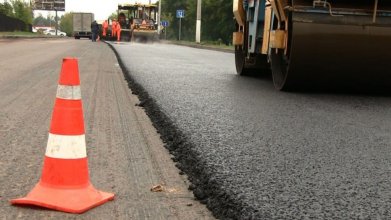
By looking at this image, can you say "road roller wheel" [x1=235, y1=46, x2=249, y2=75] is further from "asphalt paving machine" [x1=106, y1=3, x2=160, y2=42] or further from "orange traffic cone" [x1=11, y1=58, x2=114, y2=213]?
"asphalt paving machine" [x1=106, y1=3, x2=160, y2=42]

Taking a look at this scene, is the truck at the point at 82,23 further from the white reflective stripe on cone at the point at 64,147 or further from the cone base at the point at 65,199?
the cone base at the point at 65,199

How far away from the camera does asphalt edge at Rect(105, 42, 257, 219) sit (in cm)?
263

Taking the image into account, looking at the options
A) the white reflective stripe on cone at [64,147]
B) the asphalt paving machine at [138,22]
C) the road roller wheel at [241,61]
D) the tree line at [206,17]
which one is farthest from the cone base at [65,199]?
the tree line at [206,17]

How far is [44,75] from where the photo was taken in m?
9.46

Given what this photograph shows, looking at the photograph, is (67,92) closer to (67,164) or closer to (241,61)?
(67,164)

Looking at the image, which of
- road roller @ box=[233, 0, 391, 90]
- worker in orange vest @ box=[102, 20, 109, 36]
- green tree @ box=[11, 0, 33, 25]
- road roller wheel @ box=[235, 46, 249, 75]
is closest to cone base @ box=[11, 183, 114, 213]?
road roller @ box=[233, 0, 391, 90]

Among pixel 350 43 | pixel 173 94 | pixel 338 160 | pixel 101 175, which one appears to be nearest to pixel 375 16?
pixel 350 43

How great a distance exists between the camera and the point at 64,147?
2.84 m

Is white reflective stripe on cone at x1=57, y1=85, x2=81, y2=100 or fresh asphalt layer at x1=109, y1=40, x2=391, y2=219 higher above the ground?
white reflective stripe on cone at x1=57, y1=85, x2=81, y2=100

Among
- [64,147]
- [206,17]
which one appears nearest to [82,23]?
[206,17]

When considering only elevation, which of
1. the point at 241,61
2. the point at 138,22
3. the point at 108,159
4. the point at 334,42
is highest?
the point at 334,42

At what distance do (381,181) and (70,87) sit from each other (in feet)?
5.94

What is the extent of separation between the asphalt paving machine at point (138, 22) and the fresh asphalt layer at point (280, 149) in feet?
100

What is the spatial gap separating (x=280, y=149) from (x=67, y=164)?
1.61 metres
